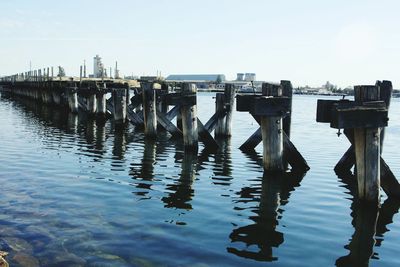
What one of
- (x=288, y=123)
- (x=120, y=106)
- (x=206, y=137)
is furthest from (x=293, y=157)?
(x=120, y=106)

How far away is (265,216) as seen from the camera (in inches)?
356

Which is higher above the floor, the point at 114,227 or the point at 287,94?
the point at 287,94

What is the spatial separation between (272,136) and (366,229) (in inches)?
164

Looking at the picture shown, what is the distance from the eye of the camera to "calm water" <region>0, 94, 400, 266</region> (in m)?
6.73

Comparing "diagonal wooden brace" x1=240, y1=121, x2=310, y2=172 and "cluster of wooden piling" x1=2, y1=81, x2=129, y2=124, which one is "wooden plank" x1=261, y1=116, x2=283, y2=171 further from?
"cluster of wooden piling" x1=2, y1=81, x2=129, y2=124

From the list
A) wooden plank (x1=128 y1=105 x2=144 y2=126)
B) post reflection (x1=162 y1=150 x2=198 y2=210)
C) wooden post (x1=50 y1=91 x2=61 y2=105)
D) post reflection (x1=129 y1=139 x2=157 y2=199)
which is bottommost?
post reflection (x1=162 y1=150 x2=198 y2=210)

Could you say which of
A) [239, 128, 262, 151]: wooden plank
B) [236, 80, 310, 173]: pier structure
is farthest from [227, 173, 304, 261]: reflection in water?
Answer: [239, 128, 262, 151]: wooden plank

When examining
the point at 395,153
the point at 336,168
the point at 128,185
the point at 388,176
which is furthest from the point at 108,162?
the point at 395,153

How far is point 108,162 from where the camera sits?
48.2 ft

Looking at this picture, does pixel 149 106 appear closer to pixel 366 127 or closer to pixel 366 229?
pixel 366 127

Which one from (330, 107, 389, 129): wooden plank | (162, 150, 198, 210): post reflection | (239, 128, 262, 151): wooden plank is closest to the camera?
(330, 107, 389, 129): wooden plank

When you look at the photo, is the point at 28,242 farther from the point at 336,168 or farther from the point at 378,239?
the point at 336,168

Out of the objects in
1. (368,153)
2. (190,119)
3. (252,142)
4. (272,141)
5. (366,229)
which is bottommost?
(366,229)

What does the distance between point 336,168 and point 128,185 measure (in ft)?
23.1
